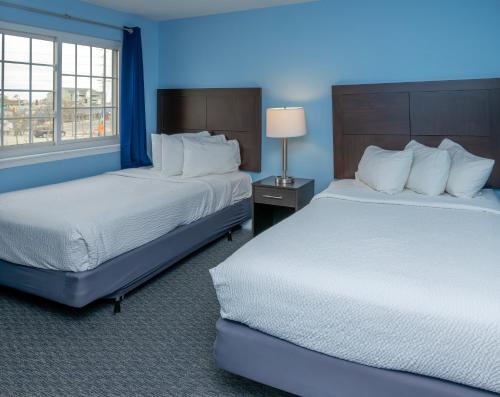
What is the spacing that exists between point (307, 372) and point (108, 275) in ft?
4.73

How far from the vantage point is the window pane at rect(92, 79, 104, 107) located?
4359 mm

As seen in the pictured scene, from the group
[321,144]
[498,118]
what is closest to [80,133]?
[321,144]

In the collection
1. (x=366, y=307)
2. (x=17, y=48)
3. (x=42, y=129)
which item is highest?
(x=17, y=48)

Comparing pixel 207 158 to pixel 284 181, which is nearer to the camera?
pixel 284 181

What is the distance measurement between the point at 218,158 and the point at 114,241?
1.75 metres

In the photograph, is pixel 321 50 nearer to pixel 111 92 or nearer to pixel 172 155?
pixel 172 155

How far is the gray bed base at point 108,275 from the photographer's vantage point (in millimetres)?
2455

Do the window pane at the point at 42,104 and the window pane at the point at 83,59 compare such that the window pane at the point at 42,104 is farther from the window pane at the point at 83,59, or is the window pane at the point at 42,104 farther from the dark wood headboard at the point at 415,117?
the dark wood headboard at the point at 415,117

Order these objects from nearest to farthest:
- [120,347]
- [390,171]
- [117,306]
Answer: [120,347] < [117,306] < [390,171]

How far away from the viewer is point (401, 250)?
1.95 meters

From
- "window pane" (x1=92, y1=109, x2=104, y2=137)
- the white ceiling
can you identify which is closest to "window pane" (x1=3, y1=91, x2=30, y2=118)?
"window pane" (x1=92, y1=109, x2=104, y2=137)

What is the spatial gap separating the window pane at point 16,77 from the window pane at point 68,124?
17.3 inches

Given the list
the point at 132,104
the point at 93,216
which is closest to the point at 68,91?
the point at 132,104

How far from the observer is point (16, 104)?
3635mm
